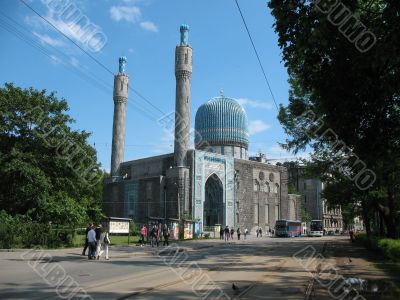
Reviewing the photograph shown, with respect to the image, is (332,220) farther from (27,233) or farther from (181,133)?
(27,233)

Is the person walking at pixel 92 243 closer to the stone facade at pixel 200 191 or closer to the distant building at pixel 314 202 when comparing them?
the stone facade at pixel 200 191

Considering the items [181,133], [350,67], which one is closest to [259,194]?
[181,133]

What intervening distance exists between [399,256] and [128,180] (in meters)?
51.4

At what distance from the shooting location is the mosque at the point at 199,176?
5653 centimetres

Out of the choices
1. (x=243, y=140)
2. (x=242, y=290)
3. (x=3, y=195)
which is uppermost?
(x=243, y=140)

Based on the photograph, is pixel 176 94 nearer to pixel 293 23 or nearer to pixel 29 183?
pixel 29 183

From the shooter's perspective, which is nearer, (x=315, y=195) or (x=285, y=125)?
(x=285, y=125)

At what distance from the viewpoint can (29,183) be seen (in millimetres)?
26156

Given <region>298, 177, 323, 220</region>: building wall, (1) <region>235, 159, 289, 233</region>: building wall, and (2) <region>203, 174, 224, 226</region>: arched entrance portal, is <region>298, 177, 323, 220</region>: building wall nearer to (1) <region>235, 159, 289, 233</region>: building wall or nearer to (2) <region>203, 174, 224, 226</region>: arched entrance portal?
(1) <region>235, 159, 289, 233</region>: building wall

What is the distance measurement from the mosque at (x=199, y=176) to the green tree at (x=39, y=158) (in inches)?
801

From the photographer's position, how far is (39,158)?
27234 millimetres

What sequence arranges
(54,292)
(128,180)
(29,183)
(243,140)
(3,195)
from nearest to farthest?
(54,292)
(29,183)
(3,195)
(128,180)
(243,140)

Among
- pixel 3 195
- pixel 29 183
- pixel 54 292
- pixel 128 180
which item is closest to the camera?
pixel 54 292

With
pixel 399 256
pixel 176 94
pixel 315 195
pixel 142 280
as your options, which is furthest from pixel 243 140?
pixel 142 280
